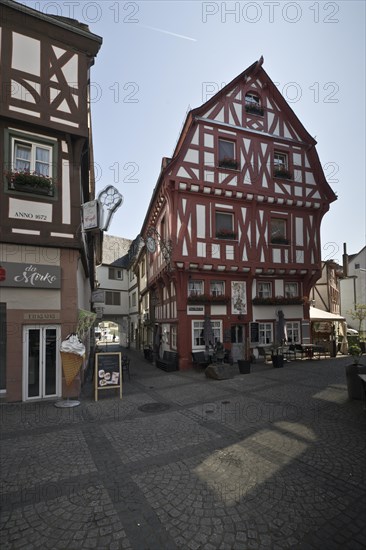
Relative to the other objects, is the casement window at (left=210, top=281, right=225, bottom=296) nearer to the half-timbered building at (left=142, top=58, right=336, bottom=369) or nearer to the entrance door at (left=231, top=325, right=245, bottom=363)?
the half-timbered building at (left=142, top=58, right=336, bottom=369)

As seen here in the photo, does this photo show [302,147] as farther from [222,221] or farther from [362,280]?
[362,280]

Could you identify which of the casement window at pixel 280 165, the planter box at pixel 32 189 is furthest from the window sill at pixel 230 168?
the planter box at pixel 32 189

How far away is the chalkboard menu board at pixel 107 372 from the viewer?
9.67 meters

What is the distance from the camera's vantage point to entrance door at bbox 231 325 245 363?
16.5 m

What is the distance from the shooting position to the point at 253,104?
18.2 metres

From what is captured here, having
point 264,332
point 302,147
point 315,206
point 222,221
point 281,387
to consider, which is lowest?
point 281,387

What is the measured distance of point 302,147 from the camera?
63.9 ft

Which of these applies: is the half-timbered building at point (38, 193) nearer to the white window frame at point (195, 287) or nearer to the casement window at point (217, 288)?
the white window frame at point (195, 287)

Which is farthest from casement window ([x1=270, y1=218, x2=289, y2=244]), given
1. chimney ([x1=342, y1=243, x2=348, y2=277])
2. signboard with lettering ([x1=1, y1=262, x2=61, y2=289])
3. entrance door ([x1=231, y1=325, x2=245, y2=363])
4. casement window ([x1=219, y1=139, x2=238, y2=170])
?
chimney ([x1=342, y1=243, x2=348, y2=277])

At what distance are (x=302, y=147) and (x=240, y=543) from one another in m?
20.5

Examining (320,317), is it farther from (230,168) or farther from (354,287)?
(354,287)

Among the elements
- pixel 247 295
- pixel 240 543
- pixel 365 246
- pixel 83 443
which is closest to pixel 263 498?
pixel 240 543

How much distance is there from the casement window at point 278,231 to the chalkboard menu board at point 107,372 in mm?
11572

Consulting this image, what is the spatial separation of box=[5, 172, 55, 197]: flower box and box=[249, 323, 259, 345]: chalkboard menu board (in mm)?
11757
